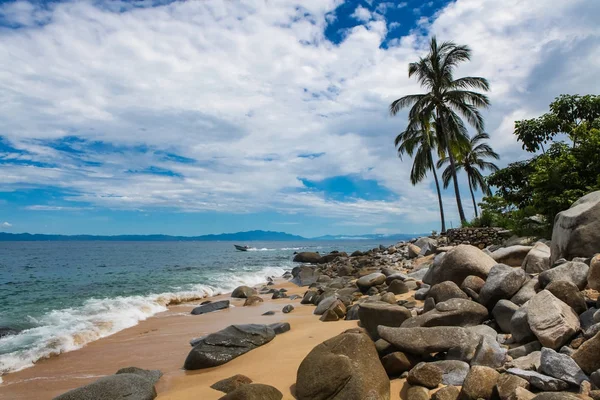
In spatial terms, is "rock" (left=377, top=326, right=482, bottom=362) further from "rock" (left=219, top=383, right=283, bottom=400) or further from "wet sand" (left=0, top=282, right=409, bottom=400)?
"rock" (left=219, top=383, right=283, bottom=400)

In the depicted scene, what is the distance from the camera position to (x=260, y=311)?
12.7 metres

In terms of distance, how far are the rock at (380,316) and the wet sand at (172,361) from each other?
3.06 ft

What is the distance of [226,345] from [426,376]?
3962 millimetres

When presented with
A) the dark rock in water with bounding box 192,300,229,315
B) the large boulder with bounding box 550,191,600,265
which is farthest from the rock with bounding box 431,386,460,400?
the dark rock in water with bounding box 192,300,229,315

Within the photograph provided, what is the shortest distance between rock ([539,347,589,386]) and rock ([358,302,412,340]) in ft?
8.83

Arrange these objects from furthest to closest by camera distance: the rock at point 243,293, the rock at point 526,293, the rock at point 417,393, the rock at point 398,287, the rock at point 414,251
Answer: the rock at point 414,251, the rock at point 243,293, the rock at point 398,287, the rock at point 526,293, the rock at point 417,393

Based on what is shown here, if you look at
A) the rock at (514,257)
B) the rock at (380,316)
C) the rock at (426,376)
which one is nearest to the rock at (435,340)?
the rock at (426,376)

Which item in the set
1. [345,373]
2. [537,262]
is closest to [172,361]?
[345,373]

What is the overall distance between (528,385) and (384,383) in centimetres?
151

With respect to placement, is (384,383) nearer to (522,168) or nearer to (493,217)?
(522,168)

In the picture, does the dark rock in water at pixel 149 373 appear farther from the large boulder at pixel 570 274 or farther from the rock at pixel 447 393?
the large boulder at pixel 570 274

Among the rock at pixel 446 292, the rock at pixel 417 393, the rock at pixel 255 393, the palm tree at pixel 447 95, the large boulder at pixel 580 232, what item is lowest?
the rock at pixel 255 393

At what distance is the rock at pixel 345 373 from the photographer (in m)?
4.34

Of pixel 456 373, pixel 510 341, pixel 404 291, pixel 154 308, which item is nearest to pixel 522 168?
pixel 404 291
